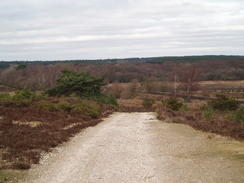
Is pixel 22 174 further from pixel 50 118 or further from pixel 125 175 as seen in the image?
pixel 50 118

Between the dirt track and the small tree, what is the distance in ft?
70.5

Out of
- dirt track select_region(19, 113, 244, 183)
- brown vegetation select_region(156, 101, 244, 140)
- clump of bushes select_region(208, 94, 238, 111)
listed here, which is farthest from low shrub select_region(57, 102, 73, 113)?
clump of bushes select_region(208, 94, 238, 111)

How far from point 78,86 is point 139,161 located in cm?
2613

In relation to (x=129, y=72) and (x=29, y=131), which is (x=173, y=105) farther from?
(x=129, y=72)

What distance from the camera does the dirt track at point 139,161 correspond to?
25.6ft

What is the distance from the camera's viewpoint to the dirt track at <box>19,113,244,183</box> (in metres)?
7.80

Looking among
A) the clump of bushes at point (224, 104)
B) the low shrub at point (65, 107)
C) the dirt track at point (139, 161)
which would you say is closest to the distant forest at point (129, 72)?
the clump of bushes at point (224, 104)

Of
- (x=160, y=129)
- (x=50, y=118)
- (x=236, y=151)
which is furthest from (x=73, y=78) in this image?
(x=236, y=151)

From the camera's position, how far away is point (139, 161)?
946 centimetres

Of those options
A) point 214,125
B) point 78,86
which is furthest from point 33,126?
point 78,86

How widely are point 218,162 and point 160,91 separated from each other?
79.3 metres

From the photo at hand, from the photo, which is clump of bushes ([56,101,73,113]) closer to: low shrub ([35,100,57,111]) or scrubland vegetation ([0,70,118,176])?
scrubland vegetation ([0,70,118,176])

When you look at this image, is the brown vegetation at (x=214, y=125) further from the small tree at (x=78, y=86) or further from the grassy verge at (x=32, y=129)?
the small tree at (x=78, y=86)

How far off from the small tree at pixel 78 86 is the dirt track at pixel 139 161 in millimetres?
21488
